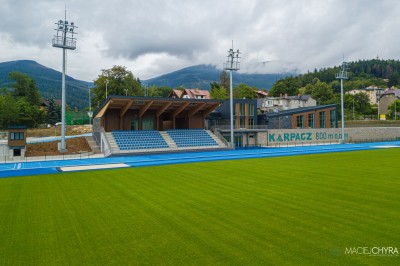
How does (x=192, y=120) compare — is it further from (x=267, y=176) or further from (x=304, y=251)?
(x=304, y=251)

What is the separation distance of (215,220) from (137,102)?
31.9 m

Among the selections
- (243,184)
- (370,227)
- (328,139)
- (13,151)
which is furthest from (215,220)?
(328,139)

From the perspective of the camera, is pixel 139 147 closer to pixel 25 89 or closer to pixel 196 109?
pixel 196 109

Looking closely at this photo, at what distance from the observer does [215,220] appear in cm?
935

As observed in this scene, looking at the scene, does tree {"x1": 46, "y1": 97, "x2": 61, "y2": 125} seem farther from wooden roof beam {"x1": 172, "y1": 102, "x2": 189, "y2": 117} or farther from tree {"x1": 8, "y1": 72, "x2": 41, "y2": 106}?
wooden roof beam {"x1": 172, "y1": 102, "x2": 189, "y2": 117}

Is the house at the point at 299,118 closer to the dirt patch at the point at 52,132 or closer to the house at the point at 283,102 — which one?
Result: the house at the point at 283,102

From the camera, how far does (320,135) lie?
55000 millimetres

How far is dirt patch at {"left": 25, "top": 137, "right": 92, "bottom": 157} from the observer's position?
34.4 meters

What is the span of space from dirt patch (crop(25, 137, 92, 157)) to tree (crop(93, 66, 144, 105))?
32930 millimetres

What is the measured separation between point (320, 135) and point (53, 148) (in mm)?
42450

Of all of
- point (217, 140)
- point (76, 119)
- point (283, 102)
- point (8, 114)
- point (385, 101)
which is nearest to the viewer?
point (217, 140)

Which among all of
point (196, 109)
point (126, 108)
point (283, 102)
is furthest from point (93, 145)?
point (283, 102)

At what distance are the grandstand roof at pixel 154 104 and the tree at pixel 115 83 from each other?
28.8 meters

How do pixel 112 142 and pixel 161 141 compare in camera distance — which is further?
pixel 161 141
